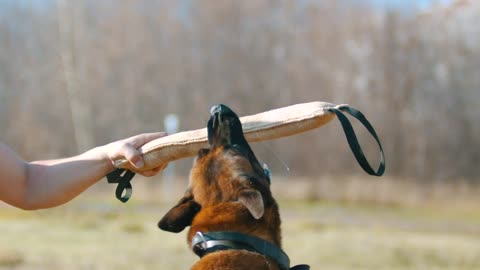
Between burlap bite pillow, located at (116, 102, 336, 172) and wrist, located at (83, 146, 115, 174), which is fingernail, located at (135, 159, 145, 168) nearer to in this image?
burlap bite pillow, located at (116, 102, 336, 172)

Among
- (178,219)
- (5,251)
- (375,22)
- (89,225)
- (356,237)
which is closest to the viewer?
(178,219)

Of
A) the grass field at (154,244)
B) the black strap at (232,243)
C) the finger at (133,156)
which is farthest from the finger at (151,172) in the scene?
the grass field at (154,244)

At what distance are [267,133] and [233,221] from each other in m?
0.51

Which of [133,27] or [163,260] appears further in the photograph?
[133,27]

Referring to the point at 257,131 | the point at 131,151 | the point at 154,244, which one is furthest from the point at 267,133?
the point at 154,244

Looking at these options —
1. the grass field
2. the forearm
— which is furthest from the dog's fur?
the grass field

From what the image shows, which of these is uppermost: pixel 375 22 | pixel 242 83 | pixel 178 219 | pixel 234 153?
pixel 234 153

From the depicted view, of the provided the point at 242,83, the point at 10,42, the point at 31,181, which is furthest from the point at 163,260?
Result: the point at 10,42

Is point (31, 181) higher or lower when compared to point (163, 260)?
higher

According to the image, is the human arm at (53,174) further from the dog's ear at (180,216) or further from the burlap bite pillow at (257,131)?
the dog's ear at (180,216)

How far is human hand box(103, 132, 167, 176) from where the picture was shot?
4.04m

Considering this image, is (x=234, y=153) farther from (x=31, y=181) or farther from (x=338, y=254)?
(x=338, y=254)

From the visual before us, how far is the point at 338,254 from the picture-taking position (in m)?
12.5

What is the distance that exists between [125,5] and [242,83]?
18.6 ft
